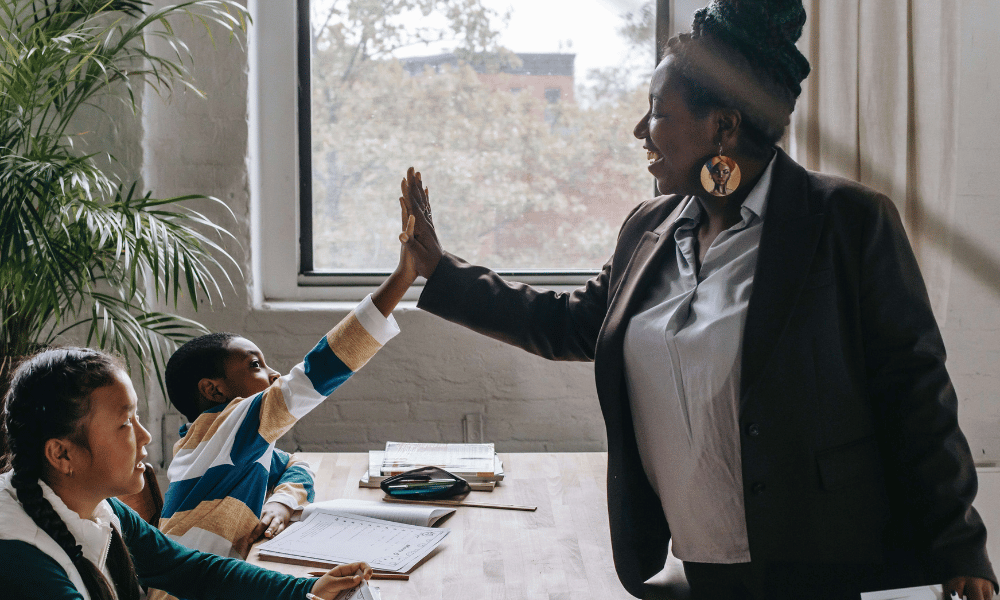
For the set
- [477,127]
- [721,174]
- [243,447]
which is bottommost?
[243,447]

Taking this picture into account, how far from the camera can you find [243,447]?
154 centimetres

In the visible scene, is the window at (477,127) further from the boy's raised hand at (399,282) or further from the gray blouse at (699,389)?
the gray blouse at (699,389)

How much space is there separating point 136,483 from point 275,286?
1.51 meters

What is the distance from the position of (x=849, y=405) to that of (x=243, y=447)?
1067 mm

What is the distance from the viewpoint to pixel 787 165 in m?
1.31

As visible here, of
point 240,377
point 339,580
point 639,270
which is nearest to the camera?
point 339,580

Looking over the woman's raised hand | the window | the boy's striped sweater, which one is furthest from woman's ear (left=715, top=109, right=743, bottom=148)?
the window

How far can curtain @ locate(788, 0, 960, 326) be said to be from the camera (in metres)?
2.02

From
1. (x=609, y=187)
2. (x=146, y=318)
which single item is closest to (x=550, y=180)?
(x=609, y=187)

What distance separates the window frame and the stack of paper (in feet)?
3.93

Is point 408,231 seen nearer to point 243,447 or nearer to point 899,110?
point 243,447

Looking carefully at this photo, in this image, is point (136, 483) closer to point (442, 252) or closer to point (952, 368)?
point (442, 252)

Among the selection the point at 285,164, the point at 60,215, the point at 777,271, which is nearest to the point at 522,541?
the point at 777,271

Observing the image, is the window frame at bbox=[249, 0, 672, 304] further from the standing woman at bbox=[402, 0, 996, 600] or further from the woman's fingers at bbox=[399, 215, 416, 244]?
the standing woman at bbox=[402, 0, 996, 600]
